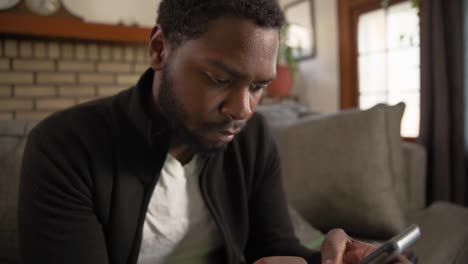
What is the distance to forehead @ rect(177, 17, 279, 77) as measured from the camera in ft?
1.96

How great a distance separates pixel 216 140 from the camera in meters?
0.70

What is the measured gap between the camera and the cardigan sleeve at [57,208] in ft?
2.06

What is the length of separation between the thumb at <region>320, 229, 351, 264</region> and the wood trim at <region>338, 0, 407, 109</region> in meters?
2.23

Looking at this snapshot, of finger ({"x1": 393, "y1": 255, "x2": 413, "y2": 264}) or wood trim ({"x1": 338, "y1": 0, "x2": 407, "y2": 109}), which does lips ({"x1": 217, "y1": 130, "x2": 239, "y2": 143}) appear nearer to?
finger ({"x1": 393, "y1": 255, "x2": 413, "y2": 264})

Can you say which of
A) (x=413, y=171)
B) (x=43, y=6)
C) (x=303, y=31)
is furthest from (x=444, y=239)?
(x=303, y=31)

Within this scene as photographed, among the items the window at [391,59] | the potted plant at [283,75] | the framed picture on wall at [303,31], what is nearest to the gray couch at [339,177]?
the window at [391,59]

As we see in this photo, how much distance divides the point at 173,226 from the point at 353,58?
6.66 ft

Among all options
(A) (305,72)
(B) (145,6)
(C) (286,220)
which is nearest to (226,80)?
(C) (286,220)

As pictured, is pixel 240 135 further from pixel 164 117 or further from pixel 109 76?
pixel 109 76

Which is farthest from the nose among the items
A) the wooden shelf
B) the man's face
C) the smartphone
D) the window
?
the wooden shelf

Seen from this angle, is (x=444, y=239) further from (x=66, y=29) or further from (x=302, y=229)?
(x=66, y=29)

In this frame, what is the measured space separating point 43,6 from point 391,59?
197 cm

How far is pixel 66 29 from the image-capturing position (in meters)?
2.02

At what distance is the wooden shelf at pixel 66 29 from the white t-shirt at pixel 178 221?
1.56m
